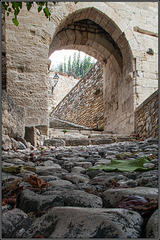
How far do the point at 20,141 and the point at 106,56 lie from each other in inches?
217

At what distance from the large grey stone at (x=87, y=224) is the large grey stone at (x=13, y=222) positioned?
4cm

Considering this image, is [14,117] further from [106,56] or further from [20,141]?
[106,56]

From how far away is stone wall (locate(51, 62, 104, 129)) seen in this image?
8.83 meters

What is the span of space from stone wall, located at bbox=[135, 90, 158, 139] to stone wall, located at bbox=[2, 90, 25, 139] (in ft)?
8.45

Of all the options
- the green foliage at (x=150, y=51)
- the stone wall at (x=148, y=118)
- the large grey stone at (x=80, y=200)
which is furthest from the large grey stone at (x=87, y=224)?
the green foliage at (x=150, y=51)

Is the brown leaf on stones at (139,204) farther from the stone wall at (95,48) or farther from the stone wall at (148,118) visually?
the stone wall at (95,48)

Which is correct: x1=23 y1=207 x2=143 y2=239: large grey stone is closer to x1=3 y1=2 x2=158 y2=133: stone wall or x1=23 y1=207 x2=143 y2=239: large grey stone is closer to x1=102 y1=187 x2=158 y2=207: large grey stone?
x1=102 y1=187 x2=158 y2=207: large grey stone

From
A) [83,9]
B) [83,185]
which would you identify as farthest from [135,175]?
[83,9]

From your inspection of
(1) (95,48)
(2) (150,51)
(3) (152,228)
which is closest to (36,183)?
(3) (152,228)

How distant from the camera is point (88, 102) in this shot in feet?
32.7

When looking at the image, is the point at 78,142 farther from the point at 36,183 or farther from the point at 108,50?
the point at 108,50

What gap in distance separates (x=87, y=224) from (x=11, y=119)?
2.31 m

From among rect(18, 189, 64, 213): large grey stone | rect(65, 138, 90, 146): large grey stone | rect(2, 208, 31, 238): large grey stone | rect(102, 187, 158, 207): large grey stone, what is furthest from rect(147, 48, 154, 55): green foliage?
rect(2, 208, 31, 238): large grey stone

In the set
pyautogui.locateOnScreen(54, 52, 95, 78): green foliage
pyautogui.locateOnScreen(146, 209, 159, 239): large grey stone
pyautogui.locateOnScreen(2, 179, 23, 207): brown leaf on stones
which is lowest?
pyautogui.locateOnScreen(2, 179, 23, 207): brown leaf on stones
